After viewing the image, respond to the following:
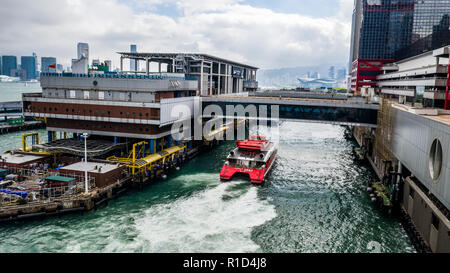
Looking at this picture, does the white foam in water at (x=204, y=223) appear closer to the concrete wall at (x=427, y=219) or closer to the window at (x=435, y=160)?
the concrete wall at (x=427, y=219)

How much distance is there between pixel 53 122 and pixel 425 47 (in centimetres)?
9422

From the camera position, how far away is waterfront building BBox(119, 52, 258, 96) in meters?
75.7

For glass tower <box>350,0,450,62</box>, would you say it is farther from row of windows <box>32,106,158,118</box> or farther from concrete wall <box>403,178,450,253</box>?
row of windows <box>32,106,158,118</box>

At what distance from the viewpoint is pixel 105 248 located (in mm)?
25219

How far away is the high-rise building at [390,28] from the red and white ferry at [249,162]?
83.3 meters

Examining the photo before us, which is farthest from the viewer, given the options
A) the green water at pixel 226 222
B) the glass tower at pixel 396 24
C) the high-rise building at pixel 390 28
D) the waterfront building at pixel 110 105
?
the high-rise building at pixel 390 28

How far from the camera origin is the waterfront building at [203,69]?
248 feet

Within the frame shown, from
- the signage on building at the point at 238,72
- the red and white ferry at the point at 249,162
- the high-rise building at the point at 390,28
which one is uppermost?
the high-rise building at the point at 390,28

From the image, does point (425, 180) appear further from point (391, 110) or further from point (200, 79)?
point (200, 79)

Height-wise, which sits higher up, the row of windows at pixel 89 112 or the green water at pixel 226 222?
the row of windows at pixel 89 112

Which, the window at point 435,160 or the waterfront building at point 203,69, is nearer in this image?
the window at point 435,160

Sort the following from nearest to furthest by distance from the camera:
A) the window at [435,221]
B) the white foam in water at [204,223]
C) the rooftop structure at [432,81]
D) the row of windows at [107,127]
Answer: the window at [435,221]
the white foam in water at [204,223]
the rooftop structure at [432,81]
the row of windows at [107,127]

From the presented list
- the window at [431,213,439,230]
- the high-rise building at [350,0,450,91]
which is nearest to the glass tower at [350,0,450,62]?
the high-rise building at [350,0,450,91]

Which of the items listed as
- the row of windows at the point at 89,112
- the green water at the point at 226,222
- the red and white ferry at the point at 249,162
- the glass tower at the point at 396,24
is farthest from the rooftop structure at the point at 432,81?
the glass tower at the point at 396,24
